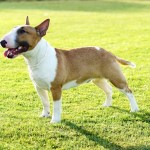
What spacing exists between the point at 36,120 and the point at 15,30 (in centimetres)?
171

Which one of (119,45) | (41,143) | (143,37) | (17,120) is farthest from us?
(143,37)

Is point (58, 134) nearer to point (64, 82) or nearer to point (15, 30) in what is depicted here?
point (64, 82)

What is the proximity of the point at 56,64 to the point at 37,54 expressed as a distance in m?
0.41

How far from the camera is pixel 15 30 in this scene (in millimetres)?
7258

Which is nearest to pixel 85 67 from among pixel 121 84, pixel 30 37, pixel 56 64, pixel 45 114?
pixel 56 64

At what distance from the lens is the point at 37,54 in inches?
299

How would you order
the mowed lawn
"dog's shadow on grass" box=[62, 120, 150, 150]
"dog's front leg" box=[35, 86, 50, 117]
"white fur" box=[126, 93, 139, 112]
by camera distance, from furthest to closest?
1. "white fur" box=[126, 93, 139, 112]
2. "dog's front leg" box=[35, 86, 50, 117]
3. the mowed lawn
4. "dog's shadow on grass" box=[62, 120, 150, 150]

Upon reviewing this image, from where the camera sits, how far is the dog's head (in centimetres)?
714

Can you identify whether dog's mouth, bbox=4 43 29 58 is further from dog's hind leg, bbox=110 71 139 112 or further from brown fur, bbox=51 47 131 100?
dog's hind leg, bbox=110 71 139 112

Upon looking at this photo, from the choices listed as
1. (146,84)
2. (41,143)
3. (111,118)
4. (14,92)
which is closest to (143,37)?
(146,84)

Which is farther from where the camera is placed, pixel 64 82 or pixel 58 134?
pixel 64 82

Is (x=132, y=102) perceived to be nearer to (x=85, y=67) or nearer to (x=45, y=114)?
(x=85, y=67)

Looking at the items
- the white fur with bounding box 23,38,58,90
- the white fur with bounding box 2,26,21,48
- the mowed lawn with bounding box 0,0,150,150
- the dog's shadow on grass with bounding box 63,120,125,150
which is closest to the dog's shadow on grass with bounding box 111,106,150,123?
the mowed lawn with bounding box 0,0,150,150

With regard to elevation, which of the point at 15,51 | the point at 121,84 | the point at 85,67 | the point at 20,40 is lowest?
the point at 121,84
